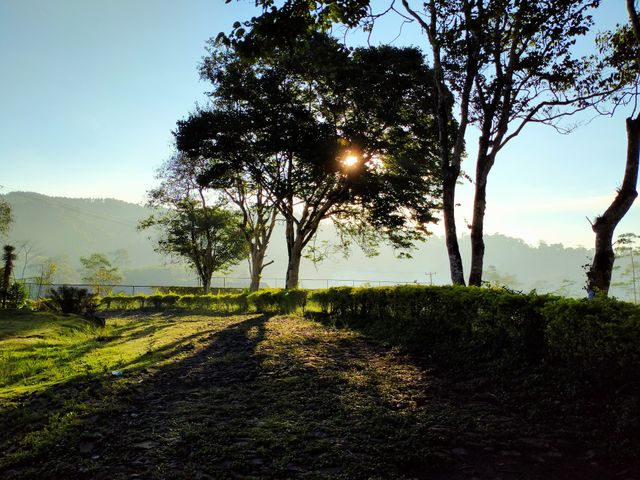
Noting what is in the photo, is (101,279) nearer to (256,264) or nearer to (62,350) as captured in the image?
(256,264)

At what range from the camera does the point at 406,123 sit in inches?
670

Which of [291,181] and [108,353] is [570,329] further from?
[291,181]

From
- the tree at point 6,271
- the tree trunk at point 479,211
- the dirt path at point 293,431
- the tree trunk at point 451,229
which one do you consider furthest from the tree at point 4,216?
the tree trunk at point 479,211

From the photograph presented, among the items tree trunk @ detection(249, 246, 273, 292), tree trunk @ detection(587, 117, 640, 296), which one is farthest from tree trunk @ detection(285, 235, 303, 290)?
tree trunk @ detection(587, 117, 640, 296)

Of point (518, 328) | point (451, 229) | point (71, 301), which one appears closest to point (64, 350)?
point (71, 301)

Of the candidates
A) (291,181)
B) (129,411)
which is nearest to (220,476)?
(129,411)

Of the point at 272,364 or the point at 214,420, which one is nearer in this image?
the point at 214,420

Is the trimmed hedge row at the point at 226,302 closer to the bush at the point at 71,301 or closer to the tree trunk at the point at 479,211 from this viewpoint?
the bush at the point at 71,301

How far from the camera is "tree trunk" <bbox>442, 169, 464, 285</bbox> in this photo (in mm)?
9680

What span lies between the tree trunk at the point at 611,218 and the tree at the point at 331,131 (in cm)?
939

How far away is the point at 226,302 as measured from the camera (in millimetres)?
20938

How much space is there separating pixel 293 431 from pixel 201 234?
30.1 m

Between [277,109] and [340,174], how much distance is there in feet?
12.6

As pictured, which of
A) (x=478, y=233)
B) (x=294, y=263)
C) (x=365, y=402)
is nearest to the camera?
(x=365, y=402)
